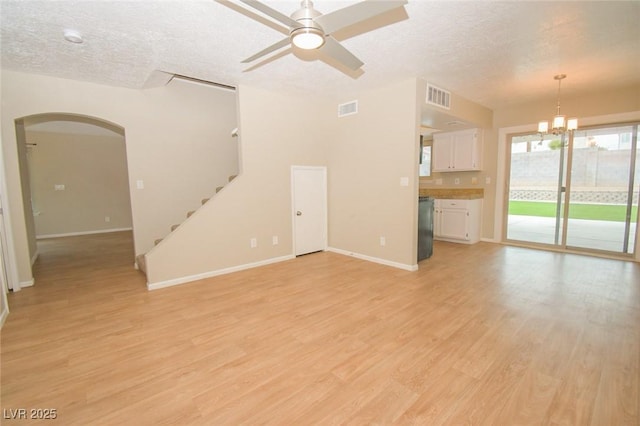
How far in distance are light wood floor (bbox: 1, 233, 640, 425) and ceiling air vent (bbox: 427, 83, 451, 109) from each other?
106 inches

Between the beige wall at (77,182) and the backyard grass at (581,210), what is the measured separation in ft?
34.9

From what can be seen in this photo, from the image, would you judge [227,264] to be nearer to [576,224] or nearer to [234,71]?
[234,71]

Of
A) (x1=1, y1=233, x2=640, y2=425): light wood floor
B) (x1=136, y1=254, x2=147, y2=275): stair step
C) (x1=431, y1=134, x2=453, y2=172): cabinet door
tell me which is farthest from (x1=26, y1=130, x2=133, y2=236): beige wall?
(x1=431, y1=134, x2=453, y2=172): cabinet door

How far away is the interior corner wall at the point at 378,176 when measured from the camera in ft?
13.4

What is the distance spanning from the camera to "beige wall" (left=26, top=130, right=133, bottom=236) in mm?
7359

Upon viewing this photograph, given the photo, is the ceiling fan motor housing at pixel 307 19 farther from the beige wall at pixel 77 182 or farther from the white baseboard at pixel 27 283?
the beige wall at pixel 77 182

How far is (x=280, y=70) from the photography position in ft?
11.9

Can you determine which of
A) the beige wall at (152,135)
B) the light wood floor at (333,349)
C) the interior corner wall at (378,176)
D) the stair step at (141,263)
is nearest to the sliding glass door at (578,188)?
the light wood floor at (333,349)

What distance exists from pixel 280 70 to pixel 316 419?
3.80 meters

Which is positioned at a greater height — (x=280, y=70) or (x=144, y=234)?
(x=280, y=70)

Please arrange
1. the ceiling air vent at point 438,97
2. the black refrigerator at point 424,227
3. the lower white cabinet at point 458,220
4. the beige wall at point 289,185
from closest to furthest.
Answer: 1. the beige wall at point 289,185
2. the ceiling air vent at point 438,97
3. the black refrigerator at point 424,227
4. the lower white cabinet at point 458,220

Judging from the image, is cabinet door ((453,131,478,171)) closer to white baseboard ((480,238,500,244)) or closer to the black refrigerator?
white baseboard ((480,238,500,244))

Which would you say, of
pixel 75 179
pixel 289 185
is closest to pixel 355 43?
pixel 289 185

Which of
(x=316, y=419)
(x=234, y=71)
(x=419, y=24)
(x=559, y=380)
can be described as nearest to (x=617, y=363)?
(x=559, y=380)
